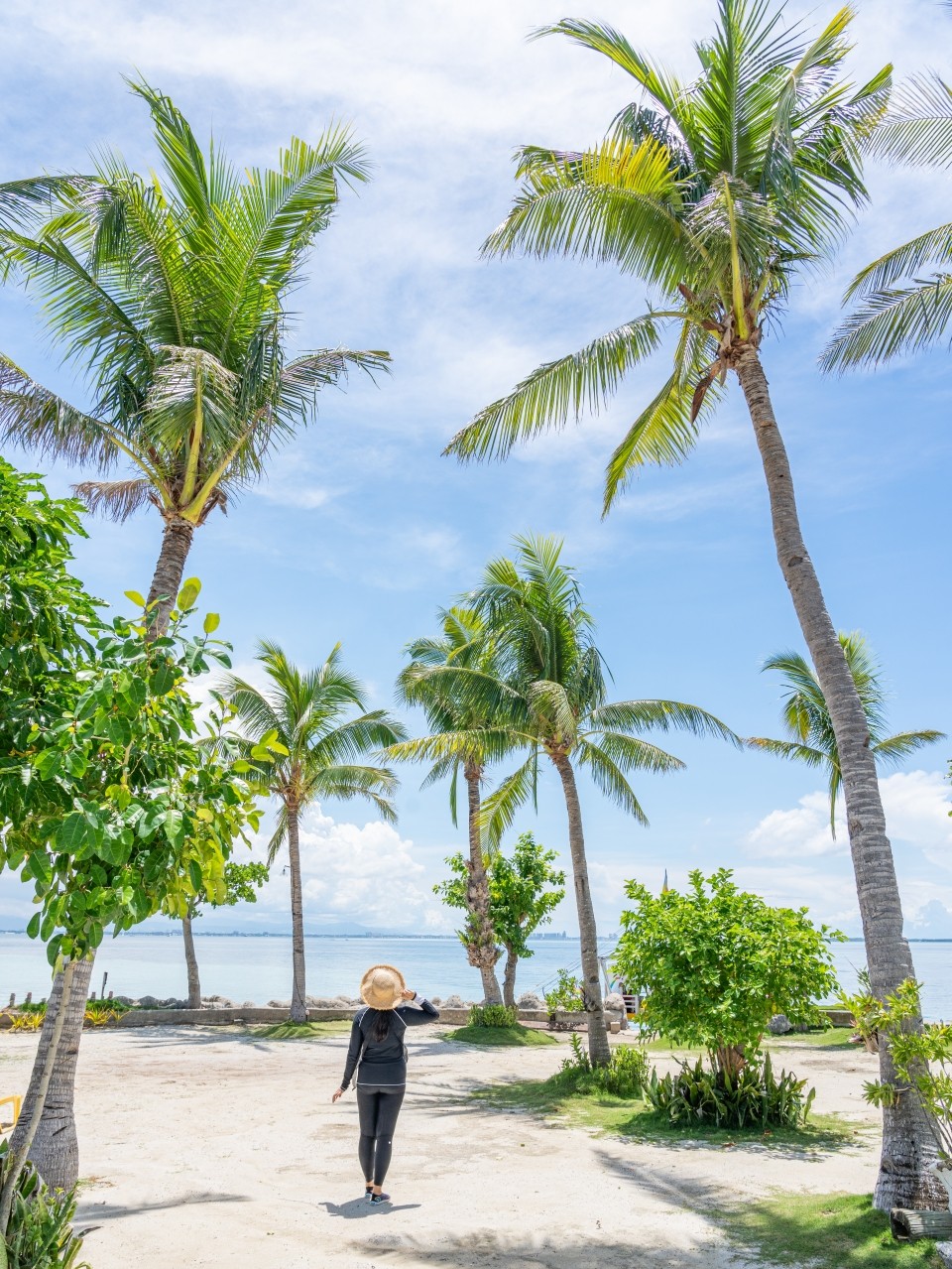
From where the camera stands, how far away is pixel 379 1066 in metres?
6.95

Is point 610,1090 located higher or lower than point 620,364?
lower

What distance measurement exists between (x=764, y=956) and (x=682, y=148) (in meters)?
8.06

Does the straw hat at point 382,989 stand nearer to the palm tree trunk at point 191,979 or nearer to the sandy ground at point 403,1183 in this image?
the sandy ground at point 403,1183

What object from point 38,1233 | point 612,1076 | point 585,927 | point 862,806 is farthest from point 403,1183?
point 585,927

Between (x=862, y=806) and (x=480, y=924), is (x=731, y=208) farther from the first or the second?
(x=480, y=924)

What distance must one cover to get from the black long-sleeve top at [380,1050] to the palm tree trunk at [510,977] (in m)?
15.6

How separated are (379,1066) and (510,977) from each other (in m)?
16.8

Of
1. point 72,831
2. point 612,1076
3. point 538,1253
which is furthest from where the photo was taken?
point 612,1076

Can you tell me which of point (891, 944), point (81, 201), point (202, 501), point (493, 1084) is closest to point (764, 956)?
point (891, 944)

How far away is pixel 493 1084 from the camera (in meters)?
13.6

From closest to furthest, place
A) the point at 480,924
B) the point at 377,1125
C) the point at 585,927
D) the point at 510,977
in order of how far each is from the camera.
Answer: the point at 377,1125, the point at 585,927, the point at 480,924, the point at 510,977

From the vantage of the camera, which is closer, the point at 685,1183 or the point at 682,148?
the point at 685,1183

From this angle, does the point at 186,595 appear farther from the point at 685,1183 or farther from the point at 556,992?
the point at 556,992

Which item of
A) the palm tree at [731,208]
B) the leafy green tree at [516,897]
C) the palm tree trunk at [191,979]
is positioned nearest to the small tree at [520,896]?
the leafy green tree at [516,897]
